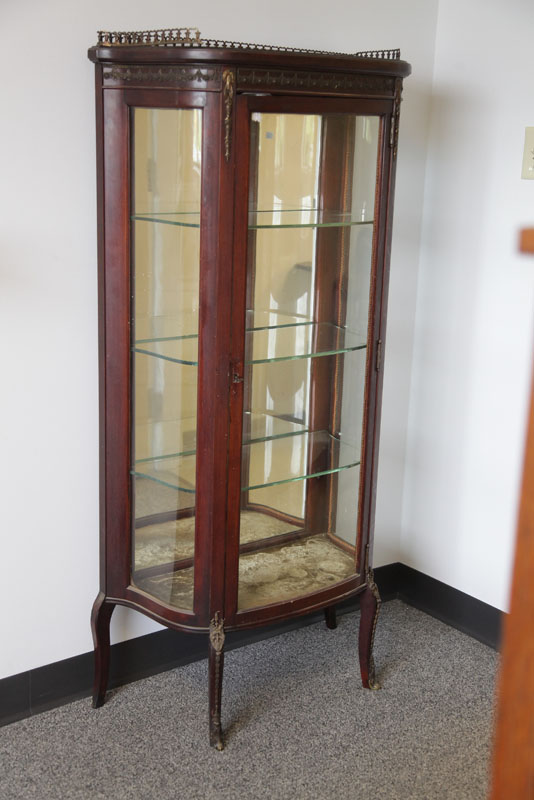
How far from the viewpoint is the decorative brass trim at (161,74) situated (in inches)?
67.7

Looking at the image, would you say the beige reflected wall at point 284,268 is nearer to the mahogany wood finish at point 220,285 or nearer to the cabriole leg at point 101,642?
the mahogany wood finish at point 220,285

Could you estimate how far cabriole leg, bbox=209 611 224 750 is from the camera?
197cm

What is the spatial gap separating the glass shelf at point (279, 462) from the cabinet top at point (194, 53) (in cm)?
81

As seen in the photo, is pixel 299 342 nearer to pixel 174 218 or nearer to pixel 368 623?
pixel 174 218

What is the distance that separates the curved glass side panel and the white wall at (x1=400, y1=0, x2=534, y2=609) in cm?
93

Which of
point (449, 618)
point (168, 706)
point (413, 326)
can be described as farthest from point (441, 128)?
point (168, 706)

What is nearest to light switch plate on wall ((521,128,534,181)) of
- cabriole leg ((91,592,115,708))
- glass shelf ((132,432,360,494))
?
glass shelf ((132,432,360,494))

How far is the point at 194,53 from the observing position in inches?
66.7

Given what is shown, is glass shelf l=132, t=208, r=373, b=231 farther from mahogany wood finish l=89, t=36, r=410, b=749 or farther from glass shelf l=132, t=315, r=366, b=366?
glass shelf l=132, t=315, r=366, b=366

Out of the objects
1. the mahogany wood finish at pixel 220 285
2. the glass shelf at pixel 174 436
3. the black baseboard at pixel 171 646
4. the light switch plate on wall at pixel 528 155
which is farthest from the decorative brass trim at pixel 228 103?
the black baseboard at pixel 171 646

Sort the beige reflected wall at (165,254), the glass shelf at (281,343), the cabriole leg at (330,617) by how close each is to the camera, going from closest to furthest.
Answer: the beige reflected wall at (165,254)
the glass shelf at (281,343)
the cabriole leg at (330,617)

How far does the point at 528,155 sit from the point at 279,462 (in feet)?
3.39

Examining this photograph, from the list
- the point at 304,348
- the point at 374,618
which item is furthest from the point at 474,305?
the point at 374,618

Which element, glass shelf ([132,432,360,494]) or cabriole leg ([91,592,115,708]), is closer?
glass shelf ([132,432,360,494])
